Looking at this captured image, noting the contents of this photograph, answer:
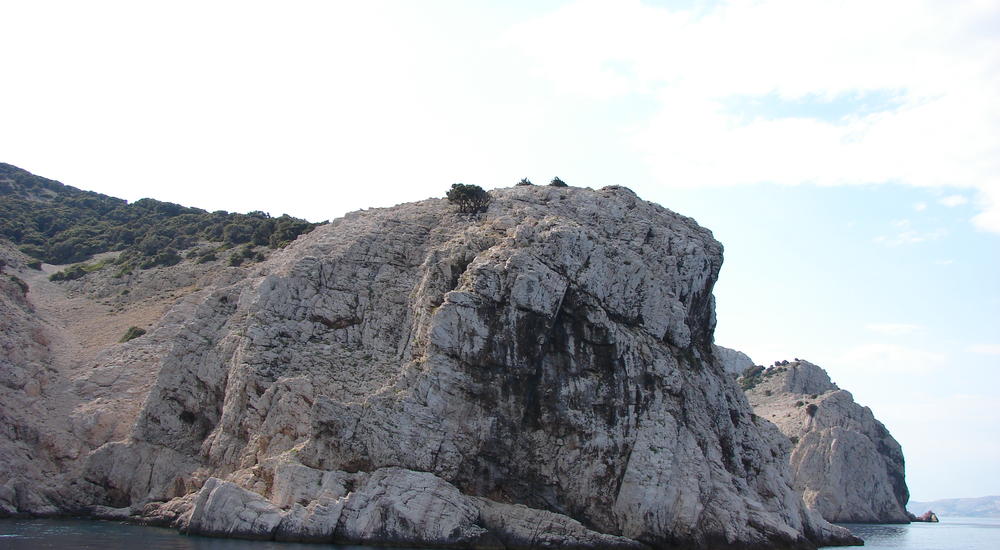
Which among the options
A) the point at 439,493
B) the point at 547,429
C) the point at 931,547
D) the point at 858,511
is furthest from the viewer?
the point at 858,511

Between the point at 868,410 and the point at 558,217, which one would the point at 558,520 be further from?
the point at 868,410

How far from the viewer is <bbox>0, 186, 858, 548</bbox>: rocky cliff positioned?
1532 inches

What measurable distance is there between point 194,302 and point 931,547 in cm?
5269

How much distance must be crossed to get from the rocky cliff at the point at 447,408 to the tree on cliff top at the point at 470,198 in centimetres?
222

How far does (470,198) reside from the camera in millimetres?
55875

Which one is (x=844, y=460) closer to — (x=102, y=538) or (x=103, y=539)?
(x=102, y=538)

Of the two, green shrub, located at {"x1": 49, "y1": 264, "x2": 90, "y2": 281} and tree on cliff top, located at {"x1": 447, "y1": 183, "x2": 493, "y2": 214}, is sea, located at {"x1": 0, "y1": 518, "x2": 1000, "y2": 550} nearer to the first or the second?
tree on cliff top, located at {"x1": 447, "y1": 183, "x2": 493, "y2": 214}

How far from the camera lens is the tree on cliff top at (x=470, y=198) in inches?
2185

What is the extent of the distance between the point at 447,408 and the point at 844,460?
193 feet

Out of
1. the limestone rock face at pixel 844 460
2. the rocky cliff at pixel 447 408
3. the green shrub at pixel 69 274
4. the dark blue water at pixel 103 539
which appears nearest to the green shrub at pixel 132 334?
the rocky cliff at pixel 447 408

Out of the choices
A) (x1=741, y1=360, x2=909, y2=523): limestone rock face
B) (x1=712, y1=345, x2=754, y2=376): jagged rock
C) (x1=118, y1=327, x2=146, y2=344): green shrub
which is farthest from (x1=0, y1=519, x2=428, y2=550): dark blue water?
(x1=712, y1=345, x2=754, y2=376): jagged rock

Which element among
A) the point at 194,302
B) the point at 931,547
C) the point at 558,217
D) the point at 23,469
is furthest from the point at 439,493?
the point at 931,547

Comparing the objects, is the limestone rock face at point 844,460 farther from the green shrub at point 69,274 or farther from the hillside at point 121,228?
the green shrub at point 69,274

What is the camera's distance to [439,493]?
38500mm
